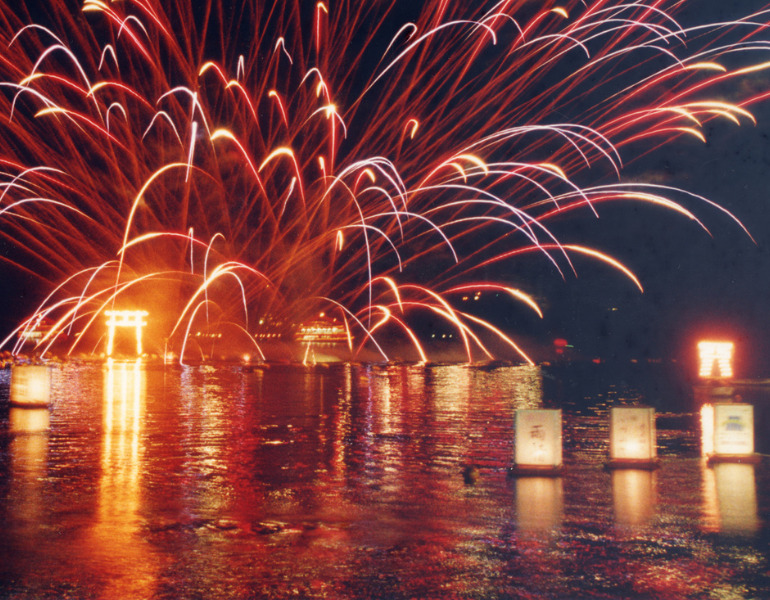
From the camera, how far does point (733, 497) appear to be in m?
9.39

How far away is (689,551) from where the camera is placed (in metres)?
6.90

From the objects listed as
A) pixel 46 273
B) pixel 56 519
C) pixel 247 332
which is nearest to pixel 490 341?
pixel 247 332

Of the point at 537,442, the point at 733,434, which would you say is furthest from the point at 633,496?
the point at 733,434

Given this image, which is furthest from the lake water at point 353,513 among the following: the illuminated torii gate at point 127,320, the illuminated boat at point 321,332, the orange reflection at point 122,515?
the illuminated boat at point 321,332

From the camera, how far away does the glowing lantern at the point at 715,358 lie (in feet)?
95.7

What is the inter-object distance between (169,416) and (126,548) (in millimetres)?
11133

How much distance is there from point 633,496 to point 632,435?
2.20 m

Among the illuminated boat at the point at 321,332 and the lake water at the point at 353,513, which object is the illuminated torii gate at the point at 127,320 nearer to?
the illuminated boat at the point at 321,332

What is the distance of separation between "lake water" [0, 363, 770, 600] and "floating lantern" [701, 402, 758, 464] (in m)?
0.30

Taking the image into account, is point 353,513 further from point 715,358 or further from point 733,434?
point 715,358

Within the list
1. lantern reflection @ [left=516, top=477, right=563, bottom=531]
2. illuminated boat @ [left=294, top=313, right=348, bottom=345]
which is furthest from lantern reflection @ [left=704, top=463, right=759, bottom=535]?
illuminated boat @ [left=294, top=313, right=348, bottom=345]

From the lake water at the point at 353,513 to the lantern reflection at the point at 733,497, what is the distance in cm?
4

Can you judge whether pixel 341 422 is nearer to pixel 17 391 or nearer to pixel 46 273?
pixel 17 391

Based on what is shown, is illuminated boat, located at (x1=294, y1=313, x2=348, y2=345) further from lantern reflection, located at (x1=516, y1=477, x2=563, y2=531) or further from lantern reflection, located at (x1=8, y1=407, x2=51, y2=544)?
lantern reflection, located at (x1=516, y1=477, x2=563, y2=531)
